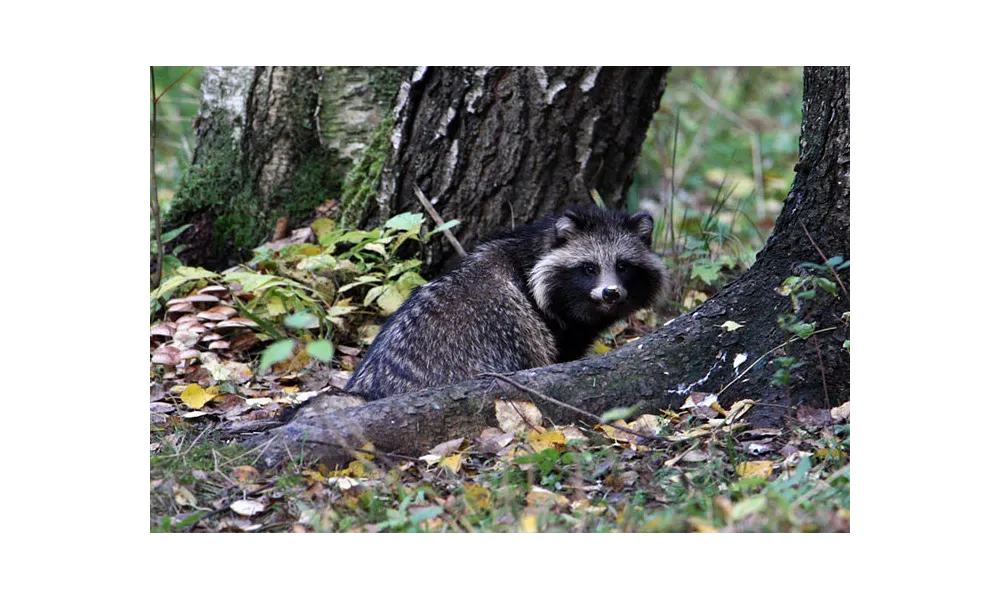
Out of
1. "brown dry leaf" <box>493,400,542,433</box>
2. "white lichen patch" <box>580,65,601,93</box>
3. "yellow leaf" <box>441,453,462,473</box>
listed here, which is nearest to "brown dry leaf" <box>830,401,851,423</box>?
"brown dry leaf" <box>493,400,542,433</box>

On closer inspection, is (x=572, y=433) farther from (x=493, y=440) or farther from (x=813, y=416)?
(x=813, y=416)

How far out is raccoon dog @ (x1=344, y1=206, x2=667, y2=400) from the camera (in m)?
6.21

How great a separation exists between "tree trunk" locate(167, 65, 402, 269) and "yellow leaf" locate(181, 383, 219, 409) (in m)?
2.14

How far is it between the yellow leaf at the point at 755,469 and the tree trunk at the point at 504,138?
12.2 ft

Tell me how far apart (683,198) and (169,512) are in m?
10.0

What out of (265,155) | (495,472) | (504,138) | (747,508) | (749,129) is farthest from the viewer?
(749,129)

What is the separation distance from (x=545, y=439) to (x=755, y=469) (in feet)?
3.82

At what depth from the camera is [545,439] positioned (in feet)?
17.1

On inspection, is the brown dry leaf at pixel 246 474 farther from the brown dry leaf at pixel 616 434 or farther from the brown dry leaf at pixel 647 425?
the brown dry leaf at pixel 647 425

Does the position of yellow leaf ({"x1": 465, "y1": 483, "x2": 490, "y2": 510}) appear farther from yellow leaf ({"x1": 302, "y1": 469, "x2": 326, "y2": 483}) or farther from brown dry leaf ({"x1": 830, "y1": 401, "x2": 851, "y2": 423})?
brown dry leaf ({"x1": 830, "y1": 401, "x2": 851, "y2": 423})

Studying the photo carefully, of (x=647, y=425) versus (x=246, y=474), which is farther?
Result: (x=647, y=425)

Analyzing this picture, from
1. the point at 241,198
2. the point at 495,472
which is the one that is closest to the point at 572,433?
the point at 495,472

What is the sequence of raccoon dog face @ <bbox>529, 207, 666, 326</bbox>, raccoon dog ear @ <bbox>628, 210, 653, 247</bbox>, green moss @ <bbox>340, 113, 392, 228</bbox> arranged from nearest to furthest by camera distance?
raccoon dog face @ <bbox>529, 207, 666, 326</bbox> < raccoon dog ear @ <bbox>628, 210, 653, 247</bbox> < green moss @ <bbox>340, 113, 392, 228</bbox>
